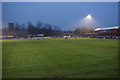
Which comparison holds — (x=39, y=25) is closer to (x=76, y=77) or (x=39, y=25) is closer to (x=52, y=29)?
(x=52, y=29)

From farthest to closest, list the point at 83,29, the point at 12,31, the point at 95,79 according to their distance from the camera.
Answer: the point at 83,29
the point at 12,31
the point at 95,79

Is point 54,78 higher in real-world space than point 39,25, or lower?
lower

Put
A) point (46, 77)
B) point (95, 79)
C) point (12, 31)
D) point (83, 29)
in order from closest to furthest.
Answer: point (95, 79) → point (46, 77) → point (12, 31) → point (83, 29)

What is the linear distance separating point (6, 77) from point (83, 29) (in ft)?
520

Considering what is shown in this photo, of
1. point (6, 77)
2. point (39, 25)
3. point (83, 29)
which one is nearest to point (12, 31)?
point (39, 25)

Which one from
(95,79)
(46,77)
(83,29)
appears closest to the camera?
(95,79)

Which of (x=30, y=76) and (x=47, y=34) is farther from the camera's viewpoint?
(x=47, y=34)

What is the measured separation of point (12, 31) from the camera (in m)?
154

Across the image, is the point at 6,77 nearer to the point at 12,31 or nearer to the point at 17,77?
the point at 17,77

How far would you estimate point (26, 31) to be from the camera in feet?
538

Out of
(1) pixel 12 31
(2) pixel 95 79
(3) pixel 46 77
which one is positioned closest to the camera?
(2) pixel 95 79

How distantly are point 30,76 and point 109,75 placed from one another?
11.6 feet

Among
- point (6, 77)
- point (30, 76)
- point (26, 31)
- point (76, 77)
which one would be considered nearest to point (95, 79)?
point (76, 77)

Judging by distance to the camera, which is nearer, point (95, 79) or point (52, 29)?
point (95, 79)
